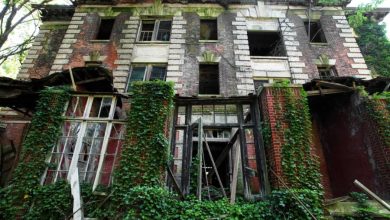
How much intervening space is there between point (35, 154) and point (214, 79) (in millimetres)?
8894

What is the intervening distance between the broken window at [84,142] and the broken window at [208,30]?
840cm

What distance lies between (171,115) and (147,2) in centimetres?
1071

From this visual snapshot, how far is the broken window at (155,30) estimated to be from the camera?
1399cm

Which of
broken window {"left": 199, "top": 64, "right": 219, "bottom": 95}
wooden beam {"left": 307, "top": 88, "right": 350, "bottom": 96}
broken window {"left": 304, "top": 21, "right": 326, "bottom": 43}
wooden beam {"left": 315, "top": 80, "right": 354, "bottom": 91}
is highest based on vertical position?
broken window {"left": 304, "top": 21, "right": 326, "bottom": 43}

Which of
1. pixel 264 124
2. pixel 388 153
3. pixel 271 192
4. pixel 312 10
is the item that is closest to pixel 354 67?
pixel 312 10

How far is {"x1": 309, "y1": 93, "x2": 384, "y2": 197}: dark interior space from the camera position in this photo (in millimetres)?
7461

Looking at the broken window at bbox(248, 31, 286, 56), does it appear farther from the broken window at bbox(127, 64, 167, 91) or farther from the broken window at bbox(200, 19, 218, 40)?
the broken window at bbox(127, 64, 167, 91)

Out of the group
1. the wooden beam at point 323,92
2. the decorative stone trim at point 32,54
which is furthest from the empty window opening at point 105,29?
the wooden beam at point 323,92

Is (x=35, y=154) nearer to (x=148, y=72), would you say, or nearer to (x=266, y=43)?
(x=148, y=72)

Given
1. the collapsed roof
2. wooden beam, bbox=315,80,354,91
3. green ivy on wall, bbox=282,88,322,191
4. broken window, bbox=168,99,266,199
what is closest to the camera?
green ivy on wall, bbox=282,88,322,191

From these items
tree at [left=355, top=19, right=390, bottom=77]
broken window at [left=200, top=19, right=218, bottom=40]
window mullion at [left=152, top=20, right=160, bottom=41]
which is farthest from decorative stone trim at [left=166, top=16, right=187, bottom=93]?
tree at [left=355, top=19, right=390, bottom=77]

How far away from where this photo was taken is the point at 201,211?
19.6 ft

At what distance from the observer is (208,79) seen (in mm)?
12617

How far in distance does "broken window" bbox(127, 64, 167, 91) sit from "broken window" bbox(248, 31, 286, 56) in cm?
646
